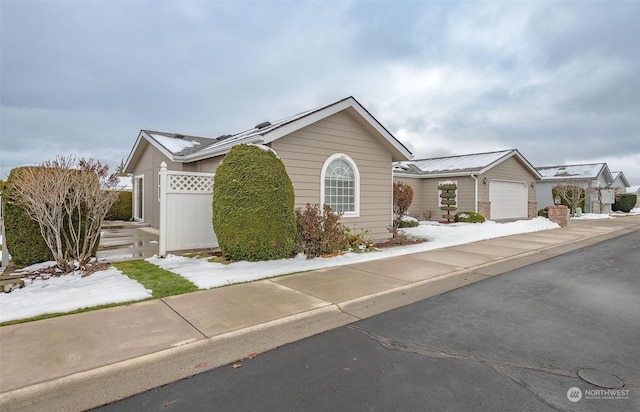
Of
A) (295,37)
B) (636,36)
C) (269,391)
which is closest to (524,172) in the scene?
(636,36)

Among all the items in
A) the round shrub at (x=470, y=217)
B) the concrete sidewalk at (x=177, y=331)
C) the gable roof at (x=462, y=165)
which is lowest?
the concrete sidewalk at (x=177, y=331)

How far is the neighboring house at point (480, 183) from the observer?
64.2 ft

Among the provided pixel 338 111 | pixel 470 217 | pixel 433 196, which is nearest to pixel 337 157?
pixel 338 111

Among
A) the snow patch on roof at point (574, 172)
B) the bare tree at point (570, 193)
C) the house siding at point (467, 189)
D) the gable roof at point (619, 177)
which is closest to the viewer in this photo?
the house siding at point (467, 189)

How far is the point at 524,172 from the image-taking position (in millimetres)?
22828

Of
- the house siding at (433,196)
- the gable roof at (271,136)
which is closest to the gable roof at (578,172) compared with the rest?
the house siding at (433,196)

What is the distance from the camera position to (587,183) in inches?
1255

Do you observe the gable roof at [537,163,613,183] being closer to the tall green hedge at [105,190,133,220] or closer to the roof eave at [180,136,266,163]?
the roof eave at [180,136,266,163]

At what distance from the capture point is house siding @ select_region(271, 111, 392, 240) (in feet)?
31.0

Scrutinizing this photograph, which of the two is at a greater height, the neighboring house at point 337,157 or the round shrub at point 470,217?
the neighboring house at point 337,157

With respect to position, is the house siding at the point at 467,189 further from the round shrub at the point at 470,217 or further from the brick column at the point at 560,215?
the brick column at the point at 560,215

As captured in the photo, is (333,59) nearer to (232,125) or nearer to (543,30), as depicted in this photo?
(543,30)

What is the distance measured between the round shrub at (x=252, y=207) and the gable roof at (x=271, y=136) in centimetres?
133

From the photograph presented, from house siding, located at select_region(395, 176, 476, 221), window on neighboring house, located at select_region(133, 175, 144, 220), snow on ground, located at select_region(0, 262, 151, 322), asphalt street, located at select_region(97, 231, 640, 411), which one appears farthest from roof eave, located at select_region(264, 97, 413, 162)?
window on neighboring house, located at select_region(133, 175, 144, 220)
